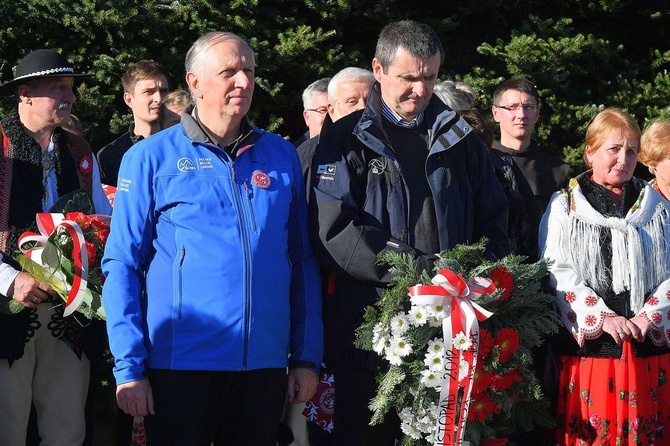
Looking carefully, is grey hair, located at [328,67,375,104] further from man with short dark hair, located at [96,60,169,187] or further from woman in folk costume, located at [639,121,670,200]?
woman in folk costume, located at [639,121,670,200]

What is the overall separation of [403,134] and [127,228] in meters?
1.35

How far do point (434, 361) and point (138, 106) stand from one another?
3.31 meters

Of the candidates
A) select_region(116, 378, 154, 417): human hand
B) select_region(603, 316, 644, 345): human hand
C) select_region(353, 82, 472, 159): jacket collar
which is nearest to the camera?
select_region(116, 378, 154, 417): human hand

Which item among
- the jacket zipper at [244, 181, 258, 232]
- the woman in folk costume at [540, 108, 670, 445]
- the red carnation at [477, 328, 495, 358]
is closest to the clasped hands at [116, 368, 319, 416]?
the jacket zipper at [244, 181, 258, 232]

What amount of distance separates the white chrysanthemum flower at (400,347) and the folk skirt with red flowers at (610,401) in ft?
5.46

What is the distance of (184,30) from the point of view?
732 cm

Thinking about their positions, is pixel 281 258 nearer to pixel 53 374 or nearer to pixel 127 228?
pixel 127 228

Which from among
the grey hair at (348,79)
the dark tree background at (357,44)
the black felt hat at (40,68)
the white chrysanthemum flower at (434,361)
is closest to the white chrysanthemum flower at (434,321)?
the white chrysanthemum flower at (434,361)

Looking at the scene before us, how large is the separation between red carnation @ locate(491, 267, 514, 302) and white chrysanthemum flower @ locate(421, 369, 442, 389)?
43 centimetres

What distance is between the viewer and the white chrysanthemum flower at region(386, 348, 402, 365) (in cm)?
398

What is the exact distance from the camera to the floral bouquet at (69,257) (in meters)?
4.66

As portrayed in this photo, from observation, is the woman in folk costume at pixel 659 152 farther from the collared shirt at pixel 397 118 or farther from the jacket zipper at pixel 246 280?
the jacket zipper at pixel 246 280

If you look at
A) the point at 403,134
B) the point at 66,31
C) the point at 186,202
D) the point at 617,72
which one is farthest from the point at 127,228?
the point at 617,72

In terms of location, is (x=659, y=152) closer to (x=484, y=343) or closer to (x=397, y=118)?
(x=397, y=118)
